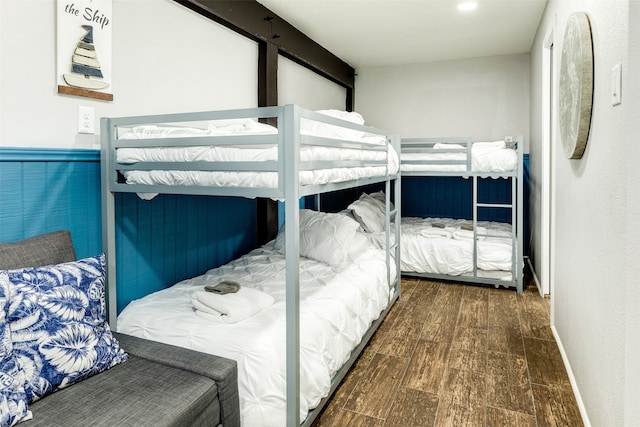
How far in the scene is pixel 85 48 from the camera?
1856 mm

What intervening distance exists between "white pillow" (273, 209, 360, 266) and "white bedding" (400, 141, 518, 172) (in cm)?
132

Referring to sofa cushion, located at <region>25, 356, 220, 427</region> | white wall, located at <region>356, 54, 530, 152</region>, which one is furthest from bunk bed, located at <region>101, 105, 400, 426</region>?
white wall, located at <region>356, 54, 530, 152</region>

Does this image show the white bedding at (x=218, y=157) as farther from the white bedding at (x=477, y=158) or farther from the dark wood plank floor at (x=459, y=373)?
the white bedding at (x=477, y=158)

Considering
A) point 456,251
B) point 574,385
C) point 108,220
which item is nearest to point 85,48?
point 108,220

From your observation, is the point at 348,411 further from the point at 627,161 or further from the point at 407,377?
the point at 627,161

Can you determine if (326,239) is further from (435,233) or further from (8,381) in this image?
(8,381)

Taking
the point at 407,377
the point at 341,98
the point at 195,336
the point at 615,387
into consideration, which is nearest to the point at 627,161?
the point at 615,387

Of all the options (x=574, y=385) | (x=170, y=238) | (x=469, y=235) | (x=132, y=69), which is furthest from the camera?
(x=469, y=235)

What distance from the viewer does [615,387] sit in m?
1.36

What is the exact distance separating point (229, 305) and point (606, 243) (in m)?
1.48

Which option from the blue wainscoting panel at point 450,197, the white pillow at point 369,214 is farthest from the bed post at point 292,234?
the blue wainscoting panel at point 450,197

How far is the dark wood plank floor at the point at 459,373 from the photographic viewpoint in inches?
73.2

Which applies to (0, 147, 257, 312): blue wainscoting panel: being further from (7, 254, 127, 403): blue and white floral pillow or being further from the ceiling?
the ceiling

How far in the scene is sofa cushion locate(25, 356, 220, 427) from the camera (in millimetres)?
1175
